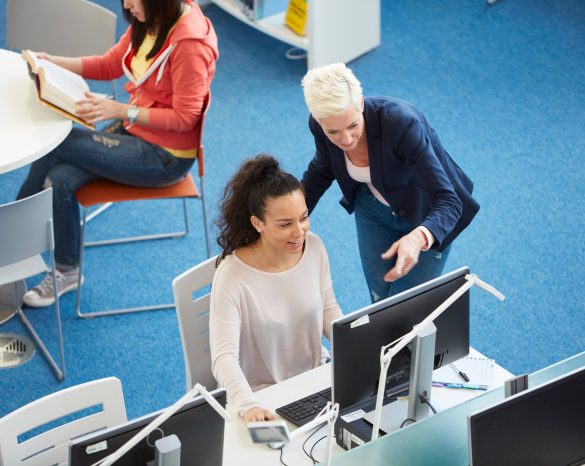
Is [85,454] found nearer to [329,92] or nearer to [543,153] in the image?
[329,92]

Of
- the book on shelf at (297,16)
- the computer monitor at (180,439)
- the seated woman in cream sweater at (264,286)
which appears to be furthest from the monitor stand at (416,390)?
the book on shelf at (297,16)

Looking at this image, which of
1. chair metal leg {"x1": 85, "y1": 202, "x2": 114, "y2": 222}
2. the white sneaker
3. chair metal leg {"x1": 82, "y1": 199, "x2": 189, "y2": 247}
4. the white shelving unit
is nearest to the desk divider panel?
the white sneaker

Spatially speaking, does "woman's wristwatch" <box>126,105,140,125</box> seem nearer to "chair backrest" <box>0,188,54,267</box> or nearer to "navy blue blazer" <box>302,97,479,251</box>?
"chair backrest" <box>0,188,54,267</box>

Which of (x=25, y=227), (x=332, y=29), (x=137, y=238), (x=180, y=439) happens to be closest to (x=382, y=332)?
(x=180, y=439)

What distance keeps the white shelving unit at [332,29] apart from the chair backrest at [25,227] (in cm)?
243

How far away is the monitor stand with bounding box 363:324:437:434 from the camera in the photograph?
2.44m

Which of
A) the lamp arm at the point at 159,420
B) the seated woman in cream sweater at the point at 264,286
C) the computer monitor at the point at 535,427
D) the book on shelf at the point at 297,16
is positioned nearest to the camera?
the lamp arm at the point at 159,420

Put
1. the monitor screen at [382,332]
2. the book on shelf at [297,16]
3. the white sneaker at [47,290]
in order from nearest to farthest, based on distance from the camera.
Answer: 1. the monitor screen at [382,332]
2. the white sneaker at [47,290]
3. the book on shelf at [297,16]

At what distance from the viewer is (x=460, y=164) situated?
4852mm

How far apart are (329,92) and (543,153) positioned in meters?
2.57

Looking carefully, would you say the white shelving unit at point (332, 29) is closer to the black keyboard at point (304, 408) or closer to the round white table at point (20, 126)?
the round white table at point (20, 126)

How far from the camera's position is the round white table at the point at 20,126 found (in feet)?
11.6

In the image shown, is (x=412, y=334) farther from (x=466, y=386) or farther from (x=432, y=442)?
(x=466, y=386)

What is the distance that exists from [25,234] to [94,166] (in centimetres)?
58
